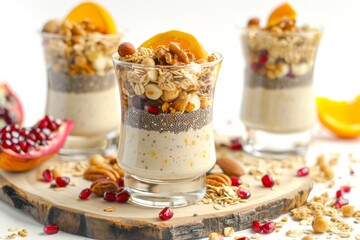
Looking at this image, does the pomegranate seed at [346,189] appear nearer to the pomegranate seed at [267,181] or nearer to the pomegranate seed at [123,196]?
the pomegranate seed at [267,181]

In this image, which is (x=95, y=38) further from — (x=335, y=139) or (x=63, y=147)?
(x=335, y=139)

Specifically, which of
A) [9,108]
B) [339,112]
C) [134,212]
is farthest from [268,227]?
[9,108]

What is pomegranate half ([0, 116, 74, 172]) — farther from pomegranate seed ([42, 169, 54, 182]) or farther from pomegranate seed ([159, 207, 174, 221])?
pomegranate seed ([159, 207, 174, 221])

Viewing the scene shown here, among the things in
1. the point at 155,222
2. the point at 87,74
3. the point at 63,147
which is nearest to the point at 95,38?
the point at 87,74

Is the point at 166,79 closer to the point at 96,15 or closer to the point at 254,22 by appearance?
the point at 96,15

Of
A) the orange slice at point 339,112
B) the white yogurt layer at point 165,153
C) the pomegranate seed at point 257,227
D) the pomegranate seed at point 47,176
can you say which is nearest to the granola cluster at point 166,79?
the white yogurt layer at point 165,153

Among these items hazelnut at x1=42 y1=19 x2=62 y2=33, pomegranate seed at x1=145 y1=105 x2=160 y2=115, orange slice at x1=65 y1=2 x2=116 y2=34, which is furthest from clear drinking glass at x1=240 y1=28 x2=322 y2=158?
pomegranate seed at x1=145 y1=105 x2=160 y2=115
